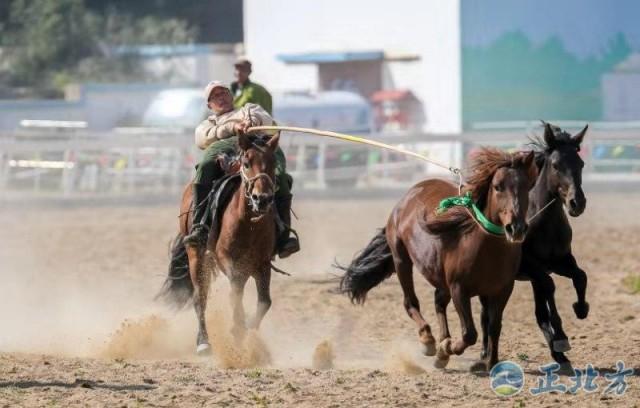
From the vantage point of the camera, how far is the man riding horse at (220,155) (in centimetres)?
1012

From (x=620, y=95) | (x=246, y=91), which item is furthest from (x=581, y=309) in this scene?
(x=620, y=95)

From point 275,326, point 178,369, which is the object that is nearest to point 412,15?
point 275,326

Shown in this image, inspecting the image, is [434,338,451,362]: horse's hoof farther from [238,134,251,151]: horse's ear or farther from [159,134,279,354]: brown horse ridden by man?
[238,134,251,151]: horse's ear

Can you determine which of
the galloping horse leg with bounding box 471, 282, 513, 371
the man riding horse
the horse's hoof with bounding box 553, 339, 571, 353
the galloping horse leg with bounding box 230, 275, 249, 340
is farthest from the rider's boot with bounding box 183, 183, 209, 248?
the horse's hoof with bounding box 553, 339, 571, 353

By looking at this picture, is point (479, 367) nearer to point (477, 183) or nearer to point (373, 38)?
point (477, 183)

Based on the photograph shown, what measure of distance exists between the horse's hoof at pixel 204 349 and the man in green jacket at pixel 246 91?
354cm

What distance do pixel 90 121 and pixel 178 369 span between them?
29.0 m

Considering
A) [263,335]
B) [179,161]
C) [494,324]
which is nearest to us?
[494,324]

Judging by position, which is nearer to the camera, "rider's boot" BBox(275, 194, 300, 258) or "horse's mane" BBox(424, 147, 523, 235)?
"horse's mane" BBox(424, 147, 523, 235)

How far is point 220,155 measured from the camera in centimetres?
1018

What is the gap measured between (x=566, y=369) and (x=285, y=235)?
2.46 meters

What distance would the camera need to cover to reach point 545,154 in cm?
912

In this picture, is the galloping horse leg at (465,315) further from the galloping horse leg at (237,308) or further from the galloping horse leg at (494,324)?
the galloping horse leg at (237,308)

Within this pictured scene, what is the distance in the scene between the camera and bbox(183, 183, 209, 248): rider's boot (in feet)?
33.2
